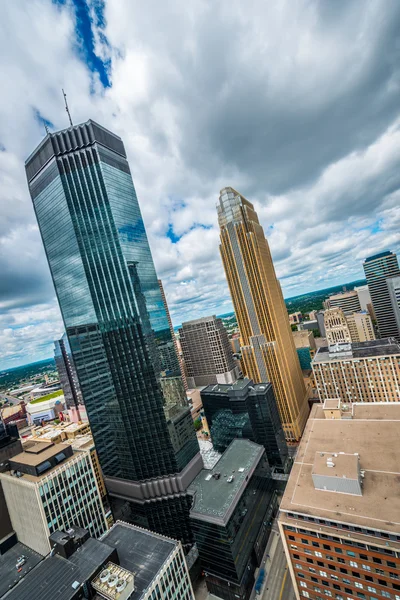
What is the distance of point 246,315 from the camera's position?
16288cm

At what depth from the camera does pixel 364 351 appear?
15188 centimetres

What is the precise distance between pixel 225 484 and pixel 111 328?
69.5m

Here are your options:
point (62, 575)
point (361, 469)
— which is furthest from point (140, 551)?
point (361, 469)

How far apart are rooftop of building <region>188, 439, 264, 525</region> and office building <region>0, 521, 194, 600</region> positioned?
1637 centimetres

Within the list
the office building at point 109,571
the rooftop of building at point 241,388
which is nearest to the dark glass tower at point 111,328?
the rooftop of building at point 241,388

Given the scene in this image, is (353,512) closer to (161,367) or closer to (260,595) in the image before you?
(260,595)

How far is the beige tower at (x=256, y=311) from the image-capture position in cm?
15488

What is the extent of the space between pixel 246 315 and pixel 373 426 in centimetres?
8957

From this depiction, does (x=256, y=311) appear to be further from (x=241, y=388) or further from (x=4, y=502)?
(x=4, y=502)

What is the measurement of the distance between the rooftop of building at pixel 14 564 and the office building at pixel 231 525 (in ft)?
156

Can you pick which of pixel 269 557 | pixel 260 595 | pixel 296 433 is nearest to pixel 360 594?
pixel 260 595

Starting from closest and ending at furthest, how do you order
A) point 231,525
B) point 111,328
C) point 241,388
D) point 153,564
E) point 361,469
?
point 153,564, point 361,469, point 231,525, point 111,328, point 241,388

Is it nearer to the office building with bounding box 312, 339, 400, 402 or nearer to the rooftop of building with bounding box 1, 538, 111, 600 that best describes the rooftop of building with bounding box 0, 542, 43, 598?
the rooftop of building with bounding box 1, 538, 111, 600

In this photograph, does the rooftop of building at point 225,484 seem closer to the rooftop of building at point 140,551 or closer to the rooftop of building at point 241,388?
the rooftop of building at point 140,551
